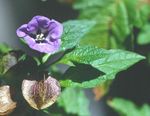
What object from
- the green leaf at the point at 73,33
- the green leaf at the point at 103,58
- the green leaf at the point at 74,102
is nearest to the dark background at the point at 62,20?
the green leaf at the point at 74,102

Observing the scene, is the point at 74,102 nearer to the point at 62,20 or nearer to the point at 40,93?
the point at 40,93

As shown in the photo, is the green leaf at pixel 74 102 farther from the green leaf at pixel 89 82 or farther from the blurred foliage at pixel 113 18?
the green leaf at pixel 89 82

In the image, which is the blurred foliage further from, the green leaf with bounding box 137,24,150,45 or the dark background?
the dark background

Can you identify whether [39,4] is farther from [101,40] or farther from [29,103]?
[29,103]

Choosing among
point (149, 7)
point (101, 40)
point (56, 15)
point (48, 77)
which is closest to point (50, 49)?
point (48, 77)

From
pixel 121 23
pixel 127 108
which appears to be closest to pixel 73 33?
pixel 121 23
